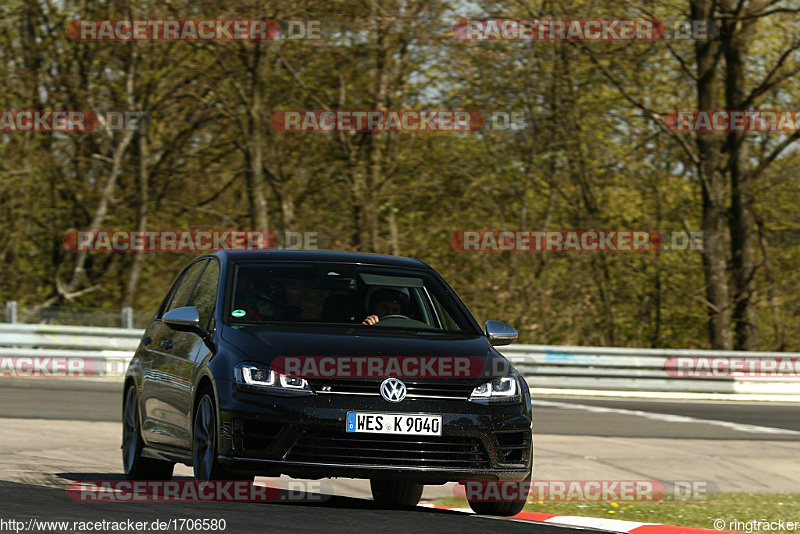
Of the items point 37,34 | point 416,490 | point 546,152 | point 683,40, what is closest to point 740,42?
point 683,40

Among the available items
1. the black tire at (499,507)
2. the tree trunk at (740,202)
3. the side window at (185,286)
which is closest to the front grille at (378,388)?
the black tire at (499,507)

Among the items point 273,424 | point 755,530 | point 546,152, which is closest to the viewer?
point 273,424

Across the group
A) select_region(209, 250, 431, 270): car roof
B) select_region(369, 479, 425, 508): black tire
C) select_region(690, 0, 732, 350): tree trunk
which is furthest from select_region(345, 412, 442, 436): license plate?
select_region(690, 0, 732, 350): tree trunk

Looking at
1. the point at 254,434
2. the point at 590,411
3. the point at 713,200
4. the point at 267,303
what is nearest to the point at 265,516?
the point at 254,434

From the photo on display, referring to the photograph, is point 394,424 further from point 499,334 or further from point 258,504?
point 499,334

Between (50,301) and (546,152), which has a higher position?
(546,152)

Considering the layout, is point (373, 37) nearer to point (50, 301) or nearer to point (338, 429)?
point (50, 301)

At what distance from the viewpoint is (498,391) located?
7.79 meters

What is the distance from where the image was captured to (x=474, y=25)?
26.4 m

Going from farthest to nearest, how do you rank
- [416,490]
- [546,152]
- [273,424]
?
[546,152], [416,490], [273,424]

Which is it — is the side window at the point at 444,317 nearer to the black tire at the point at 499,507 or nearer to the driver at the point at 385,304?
the driver at the point at 385,304

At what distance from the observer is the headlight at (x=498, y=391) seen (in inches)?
302

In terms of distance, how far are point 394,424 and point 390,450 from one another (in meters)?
0.14

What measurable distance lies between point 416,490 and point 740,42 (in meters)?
20.1
